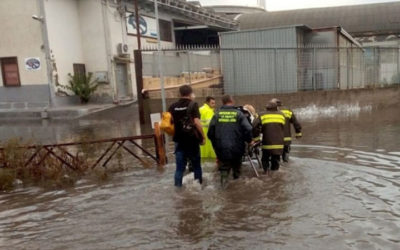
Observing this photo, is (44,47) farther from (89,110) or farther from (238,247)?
(238,247)

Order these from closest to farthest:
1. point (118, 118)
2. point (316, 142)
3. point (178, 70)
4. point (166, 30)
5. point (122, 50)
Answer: point (316, 142)
point (178, 70)
point (118, 118)
point (122, 50)
point (166, 30)

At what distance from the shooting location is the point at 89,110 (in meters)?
21.6

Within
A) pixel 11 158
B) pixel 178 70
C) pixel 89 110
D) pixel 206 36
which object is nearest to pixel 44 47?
pixel 89 110

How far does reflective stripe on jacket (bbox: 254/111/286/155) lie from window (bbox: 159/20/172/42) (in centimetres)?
2612

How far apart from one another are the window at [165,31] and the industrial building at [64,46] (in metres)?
1.86

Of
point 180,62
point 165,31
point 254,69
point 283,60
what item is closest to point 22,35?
point 180,62

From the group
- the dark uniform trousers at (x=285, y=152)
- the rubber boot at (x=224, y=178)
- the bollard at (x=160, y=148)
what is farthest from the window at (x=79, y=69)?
the rubber boot at (x=224, y=178)

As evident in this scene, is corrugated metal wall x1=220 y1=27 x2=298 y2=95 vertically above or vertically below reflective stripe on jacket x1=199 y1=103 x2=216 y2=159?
above

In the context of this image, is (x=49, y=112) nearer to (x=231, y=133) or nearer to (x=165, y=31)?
(x=165, y=31)

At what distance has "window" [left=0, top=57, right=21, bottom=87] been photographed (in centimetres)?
2400

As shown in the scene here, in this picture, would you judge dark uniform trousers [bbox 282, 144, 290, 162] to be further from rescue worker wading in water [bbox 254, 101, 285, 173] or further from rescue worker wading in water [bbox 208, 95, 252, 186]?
rescue worker wading in water [bbox 208, 95, 252, 186]

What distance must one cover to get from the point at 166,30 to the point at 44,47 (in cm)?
1237

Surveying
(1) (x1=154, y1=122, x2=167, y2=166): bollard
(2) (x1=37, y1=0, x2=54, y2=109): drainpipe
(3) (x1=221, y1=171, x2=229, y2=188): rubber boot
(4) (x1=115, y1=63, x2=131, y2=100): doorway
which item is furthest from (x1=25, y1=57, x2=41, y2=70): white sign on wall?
(3) (x1=221, y1=171, x2=229, y2=188): rubber boot

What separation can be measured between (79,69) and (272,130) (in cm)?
2050
